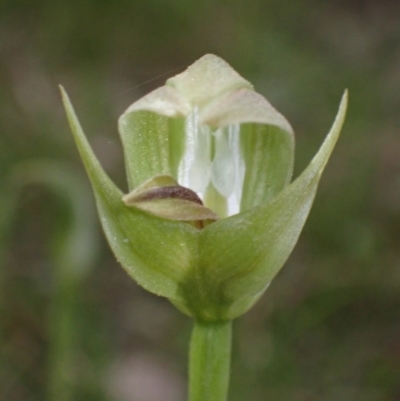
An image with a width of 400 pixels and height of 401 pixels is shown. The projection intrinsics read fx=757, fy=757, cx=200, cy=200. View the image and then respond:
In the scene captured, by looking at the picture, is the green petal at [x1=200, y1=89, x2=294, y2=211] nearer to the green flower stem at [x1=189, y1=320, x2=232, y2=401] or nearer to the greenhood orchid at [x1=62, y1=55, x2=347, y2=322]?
the greenhood orchid at [x1=62, y1=55, x2=347, y2=322]

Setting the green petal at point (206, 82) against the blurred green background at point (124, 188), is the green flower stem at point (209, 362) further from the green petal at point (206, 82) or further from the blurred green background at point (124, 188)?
the blurred green background at point (124, 188)

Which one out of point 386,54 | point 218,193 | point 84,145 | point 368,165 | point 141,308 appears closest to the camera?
point 84,145

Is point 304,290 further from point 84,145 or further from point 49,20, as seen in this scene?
point 49,20

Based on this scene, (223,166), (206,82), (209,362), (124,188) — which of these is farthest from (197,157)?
(124,188)

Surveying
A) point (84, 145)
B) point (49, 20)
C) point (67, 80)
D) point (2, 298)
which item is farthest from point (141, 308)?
point (84, 145)

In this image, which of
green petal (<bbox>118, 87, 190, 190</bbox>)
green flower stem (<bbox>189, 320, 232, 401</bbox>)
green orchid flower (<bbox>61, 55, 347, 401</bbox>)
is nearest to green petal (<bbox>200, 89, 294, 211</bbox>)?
green orchid flower (<bbox>61, 55, 347, 401</bbox>)

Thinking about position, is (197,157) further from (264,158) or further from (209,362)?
(209,362)
